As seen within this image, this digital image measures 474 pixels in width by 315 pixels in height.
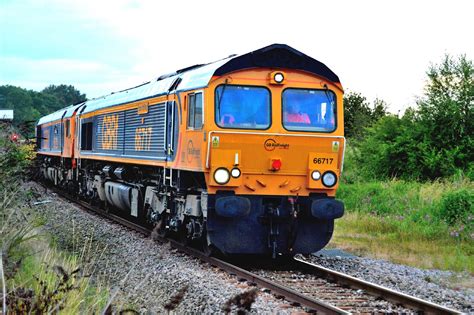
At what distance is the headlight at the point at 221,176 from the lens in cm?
1085

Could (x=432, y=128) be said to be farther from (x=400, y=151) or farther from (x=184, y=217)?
(x=184, y=217)

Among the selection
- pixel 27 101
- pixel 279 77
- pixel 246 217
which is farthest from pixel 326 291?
pixel 27 101

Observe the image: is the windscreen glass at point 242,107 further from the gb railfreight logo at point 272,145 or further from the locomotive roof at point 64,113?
the locomotive roof at point 64,113

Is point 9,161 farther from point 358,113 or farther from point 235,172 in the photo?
point 358,113

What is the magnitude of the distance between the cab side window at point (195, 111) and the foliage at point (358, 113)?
2402cm

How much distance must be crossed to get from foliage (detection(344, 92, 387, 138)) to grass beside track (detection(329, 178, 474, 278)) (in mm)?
15258

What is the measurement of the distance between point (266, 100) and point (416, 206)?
7.81 meters

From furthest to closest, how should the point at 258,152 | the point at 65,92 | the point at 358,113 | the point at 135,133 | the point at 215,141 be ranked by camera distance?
the point at 65,92 → the point at 358,113 → the point at 135,133 → the point at 258,152 → the point at 215,141

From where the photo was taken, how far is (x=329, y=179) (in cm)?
1152

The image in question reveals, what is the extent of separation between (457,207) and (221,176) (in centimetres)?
690

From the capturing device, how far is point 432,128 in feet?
81.0

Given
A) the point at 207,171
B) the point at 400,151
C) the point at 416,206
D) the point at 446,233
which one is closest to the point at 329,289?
the point at 207,171

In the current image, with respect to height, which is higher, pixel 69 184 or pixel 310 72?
pixel 310 72

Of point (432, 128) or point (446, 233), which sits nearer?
point (446, 233)
